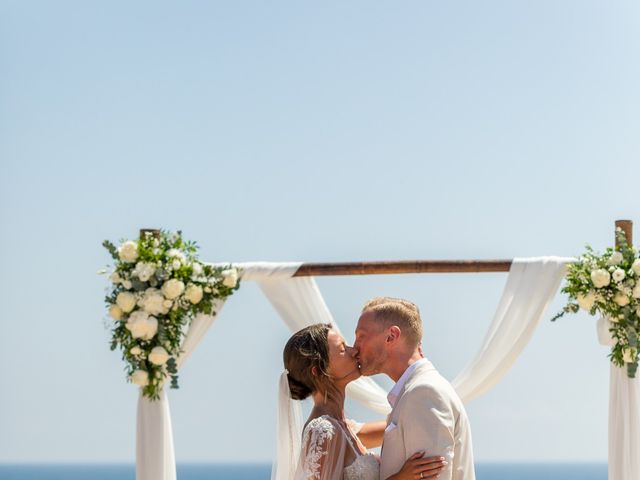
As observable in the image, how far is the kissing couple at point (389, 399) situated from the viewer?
15.6 ft

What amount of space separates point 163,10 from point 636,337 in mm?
12396

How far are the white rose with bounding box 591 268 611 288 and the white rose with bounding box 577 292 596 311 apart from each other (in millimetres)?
91

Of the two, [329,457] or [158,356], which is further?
[158,356]

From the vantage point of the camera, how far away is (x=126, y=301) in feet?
21.6

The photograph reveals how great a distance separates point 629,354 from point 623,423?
47cm

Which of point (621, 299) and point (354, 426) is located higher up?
point (621, 299)

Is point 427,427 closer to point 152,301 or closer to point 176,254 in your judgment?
point 152,301

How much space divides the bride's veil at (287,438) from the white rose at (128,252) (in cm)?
145

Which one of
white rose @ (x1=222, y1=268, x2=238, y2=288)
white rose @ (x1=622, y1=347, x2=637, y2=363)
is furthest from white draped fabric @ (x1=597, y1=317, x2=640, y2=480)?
white rose @ (x1=222, y1=268, x2=238, y2=288)

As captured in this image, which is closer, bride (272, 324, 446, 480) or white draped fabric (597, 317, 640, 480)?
bride (272, 324, 446, 480)

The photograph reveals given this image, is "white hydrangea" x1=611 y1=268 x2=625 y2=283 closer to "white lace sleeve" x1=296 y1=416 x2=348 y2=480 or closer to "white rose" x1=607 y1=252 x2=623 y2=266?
"white rose" x1=607 y1=252 x2=623 y2=266

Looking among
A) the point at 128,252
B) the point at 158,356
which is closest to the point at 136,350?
the point at 158,356

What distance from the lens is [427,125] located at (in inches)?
776

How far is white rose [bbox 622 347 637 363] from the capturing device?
20.9ft
